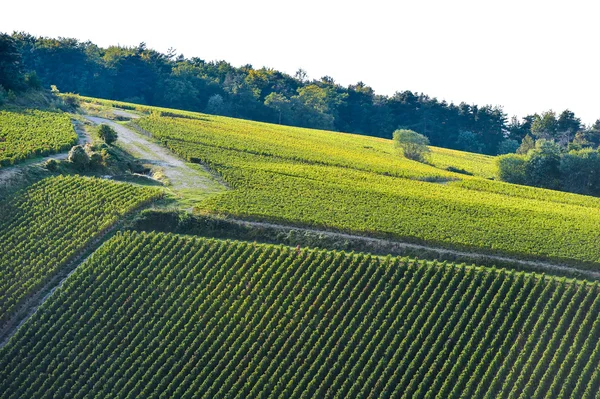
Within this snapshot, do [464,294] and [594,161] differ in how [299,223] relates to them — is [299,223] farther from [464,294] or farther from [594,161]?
[594,161]

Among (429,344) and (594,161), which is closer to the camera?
(429,344)

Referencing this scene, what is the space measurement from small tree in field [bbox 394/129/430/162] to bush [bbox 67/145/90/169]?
37.8 m

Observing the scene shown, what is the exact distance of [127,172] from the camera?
182 ft

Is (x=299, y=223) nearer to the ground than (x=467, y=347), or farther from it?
farther from it

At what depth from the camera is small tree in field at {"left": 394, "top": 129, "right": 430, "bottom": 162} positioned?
7944cm

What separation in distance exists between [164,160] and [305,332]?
31.1 metres

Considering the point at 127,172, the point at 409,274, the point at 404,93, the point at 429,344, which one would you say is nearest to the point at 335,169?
the point at 127,172

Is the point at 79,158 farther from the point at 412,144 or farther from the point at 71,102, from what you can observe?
the point at 412,144

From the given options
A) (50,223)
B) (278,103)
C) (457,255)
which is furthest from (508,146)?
(50,223)

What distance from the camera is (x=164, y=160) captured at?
61.2 metres

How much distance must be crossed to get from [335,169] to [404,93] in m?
65.7

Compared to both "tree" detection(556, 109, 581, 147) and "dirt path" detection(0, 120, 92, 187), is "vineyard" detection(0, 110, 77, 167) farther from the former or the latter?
"tree" detection(556, 109, 581, 147)

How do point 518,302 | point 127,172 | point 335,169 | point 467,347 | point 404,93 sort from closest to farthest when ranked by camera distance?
point 467,347
point 518,302
point 127,172
point 335,169
point 404,93

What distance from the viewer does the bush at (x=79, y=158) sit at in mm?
54250
